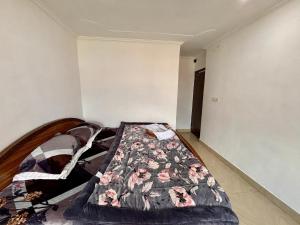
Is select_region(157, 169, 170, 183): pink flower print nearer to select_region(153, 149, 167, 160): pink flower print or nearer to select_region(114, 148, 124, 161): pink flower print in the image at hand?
select_region(153, 149, 167, 160): pink flower print

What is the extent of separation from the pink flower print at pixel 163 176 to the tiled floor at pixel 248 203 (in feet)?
3.77

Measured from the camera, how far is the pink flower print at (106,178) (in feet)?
3.99

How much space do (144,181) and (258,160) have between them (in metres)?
1.92

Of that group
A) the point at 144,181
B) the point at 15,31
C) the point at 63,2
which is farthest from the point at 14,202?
the point at 63,2

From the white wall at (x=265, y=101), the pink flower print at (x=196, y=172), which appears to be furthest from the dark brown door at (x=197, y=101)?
the pink flower print at (x=196, y=172)

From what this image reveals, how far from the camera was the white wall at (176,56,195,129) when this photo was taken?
4.94 metres

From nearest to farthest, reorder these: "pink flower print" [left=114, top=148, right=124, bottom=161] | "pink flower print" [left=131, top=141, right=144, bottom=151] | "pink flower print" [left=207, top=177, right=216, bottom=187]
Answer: "pink flower print" [left=207, top=177, right=216, bottom=187]
"pink flower print" [left=114, top=148, right=124, bottom=161]
"pink flower print" [left=131, top=141, right=144, bottom=151]

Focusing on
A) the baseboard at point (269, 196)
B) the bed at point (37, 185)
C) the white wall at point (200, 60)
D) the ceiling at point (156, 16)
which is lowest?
the baseboard at point (269, 196)

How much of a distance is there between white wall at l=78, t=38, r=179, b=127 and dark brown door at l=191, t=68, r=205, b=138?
140cm

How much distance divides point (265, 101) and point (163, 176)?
6.01 ft

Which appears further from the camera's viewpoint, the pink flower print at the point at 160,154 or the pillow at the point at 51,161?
the pink flower print at the point at 160,154

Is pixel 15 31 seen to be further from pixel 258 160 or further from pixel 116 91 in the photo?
pixel 258 160

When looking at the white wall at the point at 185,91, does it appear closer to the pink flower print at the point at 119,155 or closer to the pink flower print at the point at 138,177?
the pink flower print at the point at 119,155

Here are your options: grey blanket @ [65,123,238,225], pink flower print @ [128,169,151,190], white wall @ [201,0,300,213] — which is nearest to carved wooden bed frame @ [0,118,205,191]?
grey blanket @ [65,123,238,225]
